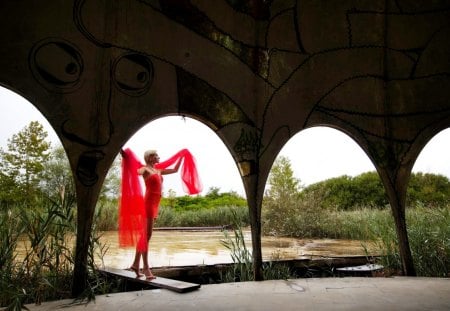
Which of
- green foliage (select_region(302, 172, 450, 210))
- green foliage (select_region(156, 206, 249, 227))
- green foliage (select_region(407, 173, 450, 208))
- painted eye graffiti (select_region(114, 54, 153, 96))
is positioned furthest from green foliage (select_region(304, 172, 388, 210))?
painted eye graffiti (select_region(114, 54, 153, 96))

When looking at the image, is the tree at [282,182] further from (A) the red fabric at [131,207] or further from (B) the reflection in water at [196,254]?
(A) the red fabric at [131,207]

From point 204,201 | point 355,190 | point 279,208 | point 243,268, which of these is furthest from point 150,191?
point 204,201

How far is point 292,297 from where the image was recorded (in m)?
3.13

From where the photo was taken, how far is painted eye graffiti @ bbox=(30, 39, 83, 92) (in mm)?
3229

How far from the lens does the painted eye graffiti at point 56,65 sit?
3.23m

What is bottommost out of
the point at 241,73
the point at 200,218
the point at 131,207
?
the point at 200,218

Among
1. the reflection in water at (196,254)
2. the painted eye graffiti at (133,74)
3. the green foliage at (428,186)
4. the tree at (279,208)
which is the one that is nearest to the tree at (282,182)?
the tree at (279,208)

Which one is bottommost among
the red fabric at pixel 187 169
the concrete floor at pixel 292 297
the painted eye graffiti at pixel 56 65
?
the concrete floor at pixel 292 297

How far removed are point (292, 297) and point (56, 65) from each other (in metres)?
3.20

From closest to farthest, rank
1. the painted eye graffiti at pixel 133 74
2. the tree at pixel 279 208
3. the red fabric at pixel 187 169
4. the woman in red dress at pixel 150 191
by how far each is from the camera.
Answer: the painted eye graffiti at pixel 133 74, the woman in red dress at pixel 150 191, the red fabric at pixel 187 169, the tree at pixel 279 208

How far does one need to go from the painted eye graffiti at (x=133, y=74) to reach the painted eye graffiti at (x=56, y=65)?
40 centimetres

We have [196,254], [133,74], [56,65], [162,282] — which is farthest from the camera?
[196,254]

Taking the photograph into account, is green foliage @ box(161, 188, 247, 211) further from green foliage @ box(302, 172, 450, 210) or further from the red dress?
the red dress

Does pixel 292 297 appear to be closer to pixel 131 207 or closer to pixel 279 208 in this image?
pixel 131 207
